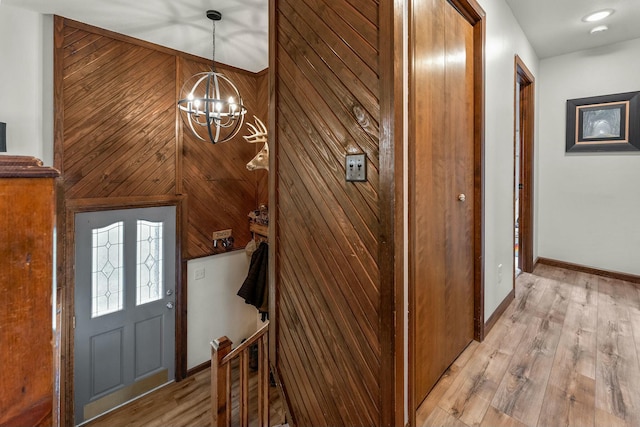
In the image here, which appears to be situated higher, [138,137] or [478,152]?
[138,137]

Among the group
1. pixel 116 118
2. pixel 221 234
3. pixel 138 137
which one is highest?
pixel 116 118

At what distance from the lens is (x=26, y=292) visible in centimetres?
36

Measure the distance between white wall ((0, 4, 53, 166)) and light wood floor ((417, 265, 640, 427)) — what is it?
3.39 metres

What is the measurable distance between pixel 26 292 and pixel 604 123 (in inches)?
176

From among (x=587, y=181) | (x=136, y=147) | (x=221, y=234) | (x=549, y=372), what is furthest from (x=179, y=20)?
(x=587, y=181)

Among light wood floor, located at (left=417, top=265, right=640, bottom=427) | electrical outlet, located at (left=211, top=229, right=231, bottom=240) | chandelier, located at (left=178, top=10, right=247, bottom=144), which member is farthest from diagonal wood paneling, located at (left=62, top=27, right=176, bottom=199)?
light wood floor, located at (left=417, top=265, right=640, bottom=427)

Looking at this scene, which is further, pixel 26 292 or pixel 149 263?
pixel 149 263

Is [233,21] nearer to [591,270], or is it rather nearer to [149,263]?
[149,263]

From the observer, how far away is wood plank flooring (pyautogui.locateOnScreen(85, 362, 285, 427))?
2945 mm

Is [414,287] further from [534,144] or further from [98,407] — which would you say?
[98,407]

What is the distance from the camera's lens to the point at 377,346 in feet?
4.04

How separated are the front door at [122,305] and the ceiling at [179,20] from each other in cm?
170

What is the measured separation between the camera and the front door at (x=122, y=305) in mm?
2885

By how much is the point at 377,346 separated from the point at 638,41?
401cm
